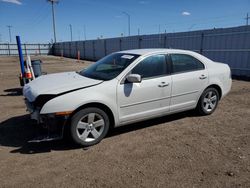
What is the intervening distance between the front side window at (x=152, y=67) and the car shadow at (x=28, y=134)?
3.85 feet

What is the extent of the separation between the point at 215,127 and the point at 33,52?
4564 cm

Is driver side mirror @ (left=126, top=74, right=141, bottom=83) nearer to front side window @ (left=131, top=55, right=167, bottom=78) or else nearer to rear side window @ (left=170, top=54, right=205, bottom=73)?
front side window @ (left=131, top=55, right=167, bottom=78)

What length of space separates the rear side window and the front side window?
0.91 ft

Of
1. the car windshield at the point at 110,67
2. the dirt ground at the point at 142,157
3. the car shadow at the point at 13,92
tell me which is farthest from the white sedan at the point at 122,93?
A: the car shadow at the point at 13,92

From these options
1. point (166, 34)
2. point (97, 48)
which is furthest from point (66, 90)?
point (97, 48)

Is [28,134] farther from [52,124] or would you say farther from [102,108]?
[102,108]

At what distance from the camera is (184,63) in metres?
5.06

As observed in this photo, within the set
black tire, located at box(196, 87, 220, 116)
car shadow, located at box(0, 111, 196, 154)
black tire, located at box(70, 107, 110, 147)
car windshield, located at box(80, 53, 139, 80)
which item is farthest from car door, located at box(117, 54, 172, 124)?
black tire, located at box(196, 87, 220, 116)

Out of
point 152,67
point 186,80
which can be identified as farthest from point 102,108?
point 186,80

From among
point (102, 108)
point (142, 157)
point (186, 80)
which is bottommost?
point (142, 157)

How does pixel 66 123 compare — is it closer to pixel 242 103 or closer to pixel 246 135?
pixel 246 135

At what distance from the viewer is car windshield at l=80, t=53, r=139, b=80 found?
438 cm

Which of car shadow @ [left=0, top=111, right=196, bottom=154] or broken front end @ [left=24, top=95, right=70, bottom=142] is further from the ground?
broken front end @ [left=24, top=95, right=70, bottom=142]

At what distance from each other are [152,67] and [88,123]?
5.57ft
